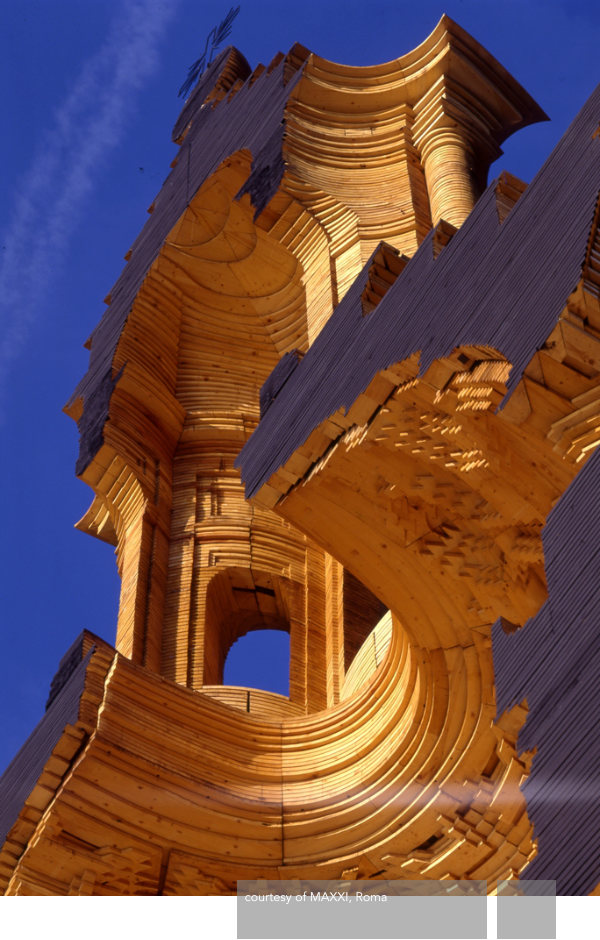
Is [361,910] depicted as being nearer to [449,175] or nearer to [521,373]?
[521,373]

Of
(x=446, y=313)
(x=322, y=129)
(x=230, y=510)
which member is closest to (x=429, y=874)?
(x=446, y=313)

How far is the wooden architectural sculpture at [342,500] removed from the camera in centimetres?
746

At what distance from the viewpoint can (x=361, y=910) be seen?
10.1 metres

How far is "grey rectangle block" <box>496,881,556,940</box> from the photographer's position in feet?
20.0

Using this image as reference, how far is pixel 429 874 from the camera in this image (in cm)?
1043

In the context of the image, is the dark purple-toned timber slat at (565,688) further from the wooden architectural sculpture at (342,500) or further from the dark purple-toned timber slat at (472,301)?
the dark purple-toned timber slat at (472,301)

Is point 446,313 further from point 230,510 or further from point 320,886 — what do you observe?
point 230,510

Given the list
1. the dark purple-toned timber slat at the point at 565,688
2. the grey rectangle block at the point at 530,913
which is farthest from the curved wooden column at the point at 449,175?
the grey rectangle block at the point at 530,913

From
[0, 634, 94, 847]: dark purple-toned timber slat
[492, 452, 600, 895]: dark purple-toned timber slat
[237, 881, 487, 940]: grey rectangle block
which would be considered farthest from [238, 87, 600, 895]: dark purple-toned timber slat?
[237, 881, 487, 940]: grey rectangle block

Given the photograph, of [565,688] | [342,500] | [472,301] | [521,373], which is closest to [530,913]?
[565,688]

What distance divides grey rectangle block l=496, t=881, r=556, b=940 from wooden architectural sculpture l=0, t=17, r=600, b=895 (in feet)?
0.28

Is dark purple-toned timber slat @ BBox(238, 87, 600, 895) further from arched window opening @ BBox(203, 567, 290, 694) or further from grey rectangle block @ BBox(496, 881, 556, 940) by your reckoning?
arched window opening @ BBox(203, 567, 290, 694)

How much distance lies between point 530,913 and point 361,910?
4029 mm

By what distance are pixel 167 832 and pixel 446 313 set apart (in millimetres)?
4081
